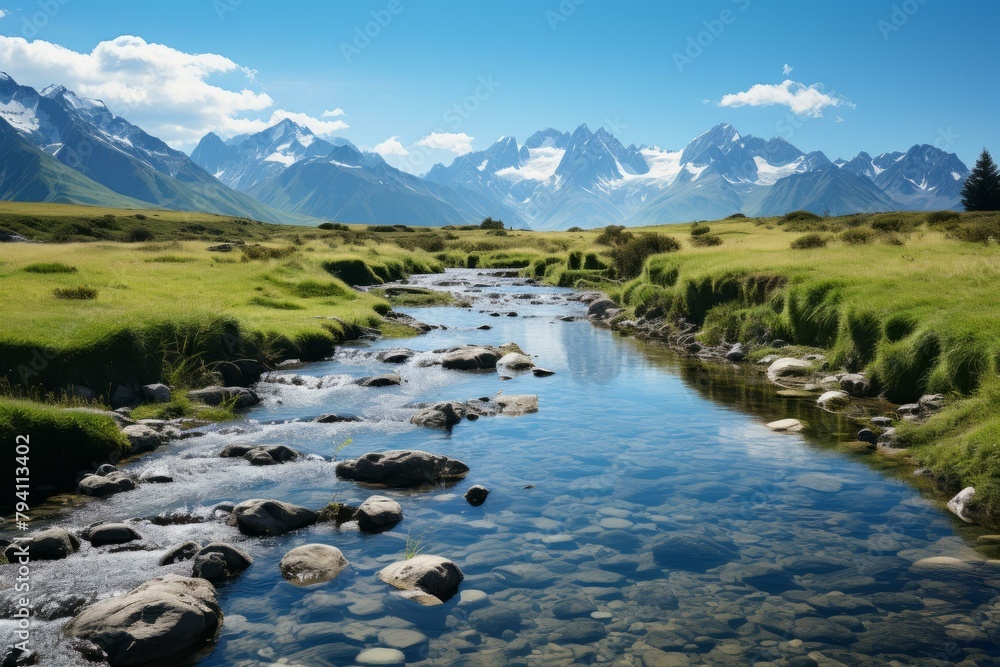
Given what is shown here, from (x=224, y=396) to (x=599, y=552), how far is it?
14.7m

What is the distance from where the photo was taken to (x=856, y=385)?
72.7 ft

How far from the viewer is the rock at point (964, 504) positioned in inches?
505

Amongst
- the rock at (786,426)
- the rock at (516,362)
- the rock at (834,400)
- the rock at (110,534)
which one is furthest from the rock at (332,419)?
the rock at (834,400)

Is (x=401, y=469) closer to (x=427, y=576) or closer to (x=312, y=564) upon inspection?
(x=312, y=564)

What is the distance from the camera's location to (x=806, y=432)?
19.1m

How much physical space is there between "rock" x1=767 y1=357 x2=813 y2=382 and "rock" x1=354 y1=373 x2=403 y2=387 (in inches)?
562

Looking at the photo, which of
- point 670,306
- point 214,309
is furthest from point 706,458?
point 670,306

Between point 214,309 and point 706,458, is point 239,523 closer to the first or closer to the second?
point 706,458

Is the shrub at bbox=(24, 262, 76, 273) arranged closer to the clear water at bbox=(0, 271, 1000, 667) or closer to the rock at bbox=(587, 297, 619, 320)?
the clear water at bbox=(0, 271, 1000, 667)

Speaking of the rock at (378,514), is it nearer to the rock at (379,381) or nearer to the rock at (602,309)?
the rock at (379,381)

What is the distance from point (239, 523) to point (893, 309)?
21.2m

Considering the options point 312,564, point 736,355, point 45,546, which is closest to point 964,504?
point 312,564

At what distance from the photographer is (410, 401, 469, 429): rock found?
804 inches

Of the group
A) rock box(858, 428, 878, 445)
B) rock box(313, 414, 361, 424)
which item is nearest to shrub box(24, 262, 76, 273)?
rock box(313, 414, 361, 424)
